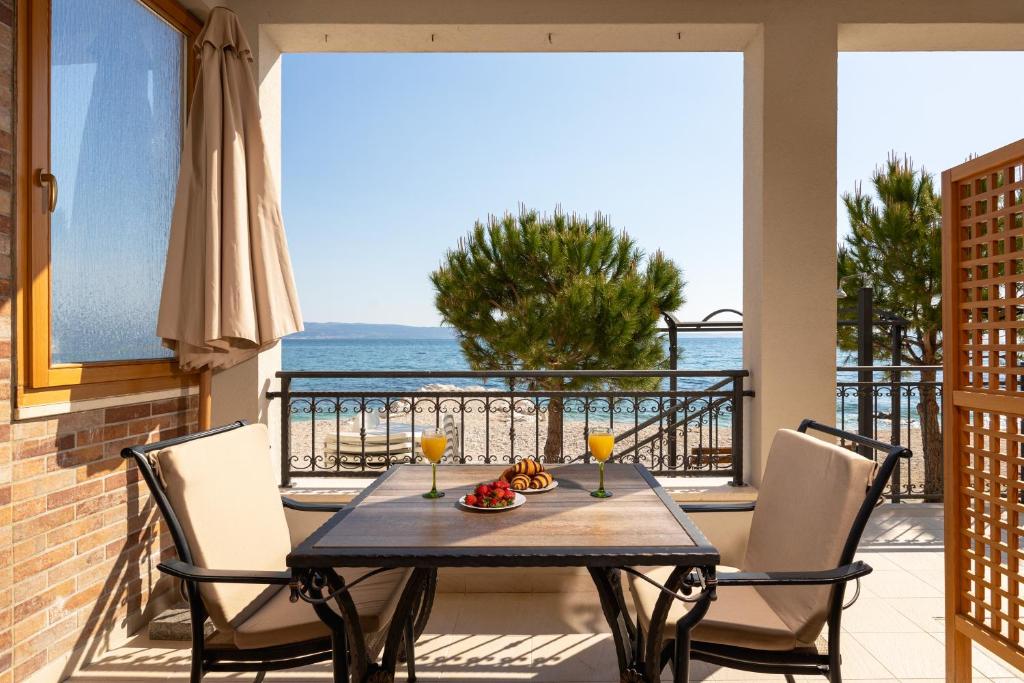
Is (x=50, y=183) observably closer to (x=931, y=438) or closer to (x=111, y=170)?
(x=111, y=170)

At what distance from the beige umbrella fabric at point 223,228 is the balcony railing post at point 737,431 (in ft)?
6.89

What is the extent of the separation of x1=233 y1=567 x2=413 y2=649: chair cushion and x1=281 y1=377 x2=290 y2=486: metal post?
1.31m

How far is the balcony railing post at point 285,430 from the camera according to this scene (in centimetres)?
313

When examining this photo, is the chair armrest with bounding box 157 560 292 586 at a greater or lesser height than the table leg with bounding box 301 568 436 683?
greater

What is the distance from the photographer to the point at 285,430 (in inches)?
124

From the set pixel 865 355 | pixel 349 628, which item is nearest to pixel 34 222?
pixel 349 628

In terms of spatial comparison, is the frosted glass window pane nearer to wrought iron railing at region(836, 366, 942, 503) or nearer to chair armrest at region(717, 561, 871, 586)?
chair armrest at region(717, 561, 871, 586)

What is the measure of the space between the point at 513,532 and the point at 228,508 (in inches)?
33.0

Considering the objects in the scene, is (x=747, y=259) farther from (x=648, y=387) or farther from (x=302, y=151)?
(x=302, y=151)

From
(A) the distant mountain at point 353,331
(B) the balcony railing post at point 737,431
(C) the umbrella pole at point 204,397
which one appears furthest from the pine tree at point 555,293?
(A) the distant mountain at point 353,331

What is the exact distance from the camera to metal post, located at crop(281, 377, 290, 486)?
3.13m

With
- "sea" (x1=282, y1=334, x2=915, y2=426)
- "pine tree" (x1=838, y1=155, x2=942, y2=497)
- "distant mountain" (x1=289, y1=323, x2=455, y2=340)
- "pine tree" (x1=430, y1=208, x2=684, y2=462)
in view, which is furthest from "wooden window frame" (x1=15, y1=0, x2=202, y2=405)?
"distant mountain" (x1=289, y1=323, x2=455, y2=340)

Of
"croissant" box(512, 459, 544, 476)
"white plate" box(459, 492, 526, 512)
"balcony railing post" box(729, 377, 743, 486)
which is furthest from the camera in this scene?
"balcony railing post" box(729, 377, 743, 486)

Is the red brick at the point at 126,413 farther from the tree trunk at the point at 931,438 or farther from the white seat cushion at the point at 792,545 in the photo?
the tree trunk at the point at 931,438
